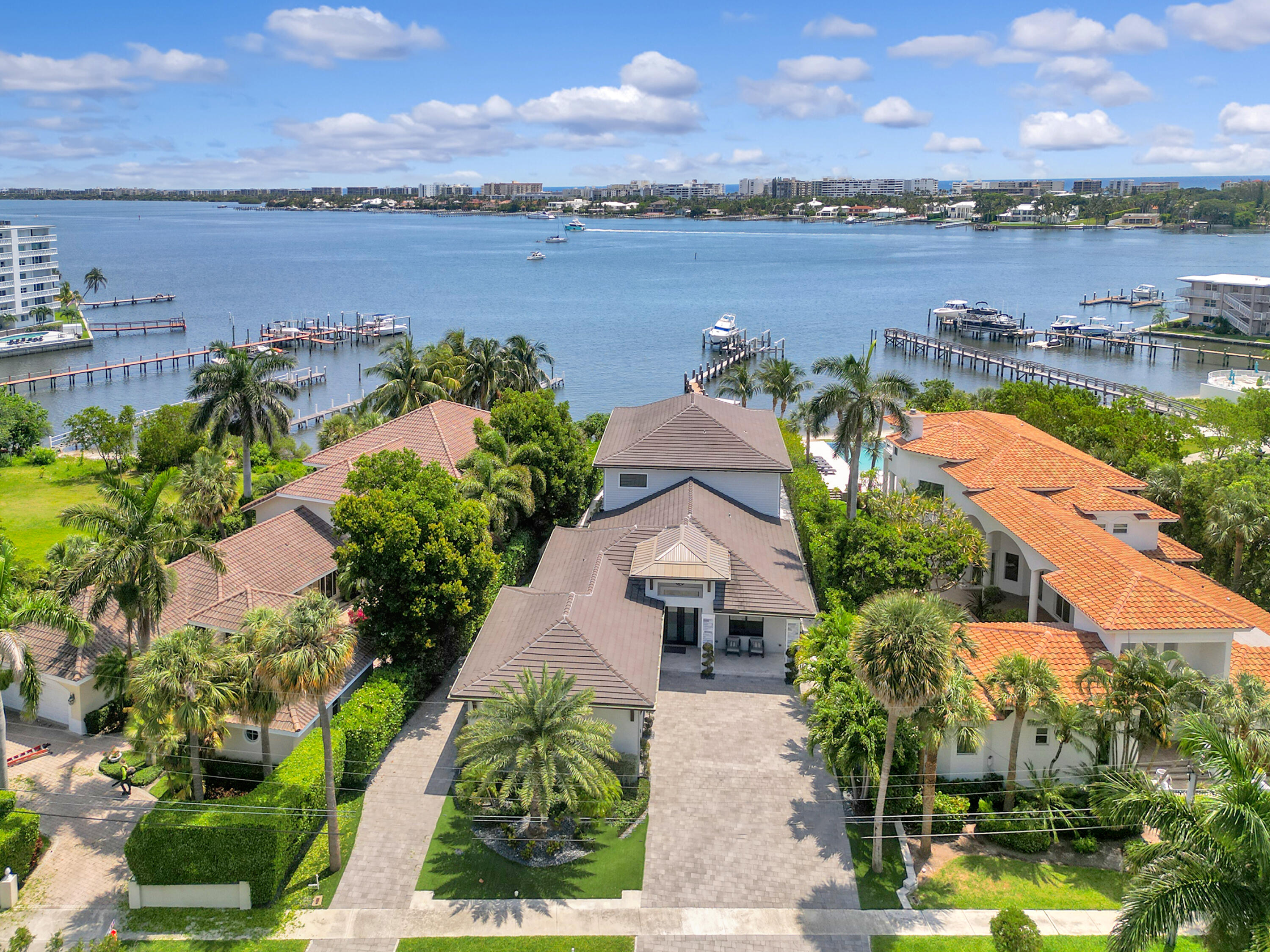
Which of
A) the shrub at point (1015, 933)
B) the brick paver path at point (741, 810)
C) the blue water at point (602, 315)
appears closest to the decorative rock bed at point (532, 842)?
the brick paver path at point (741, 810)

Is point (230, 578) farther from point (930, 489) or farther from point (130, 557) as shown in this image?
point (930, 489)

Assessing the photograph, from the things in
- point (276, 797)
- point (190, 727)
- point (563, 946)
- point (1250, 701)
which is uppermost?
point (1250, 701)

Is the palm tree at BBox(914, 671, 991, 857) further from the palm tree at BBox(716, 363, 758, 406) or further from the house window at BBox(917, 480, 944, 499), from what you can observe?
the palm tree at BBox(716, 363, 758, 406)

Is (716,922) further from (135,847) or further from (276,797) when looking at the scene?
(135,847)

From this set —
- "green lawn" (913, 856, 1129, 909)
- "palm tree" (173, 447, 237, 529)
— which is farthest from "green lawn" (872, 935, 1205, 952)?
"palm tree" (173, 447, 237, 529)

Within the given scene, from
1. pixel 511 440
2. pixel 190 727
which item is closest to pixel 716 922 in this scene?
pixel 190 727

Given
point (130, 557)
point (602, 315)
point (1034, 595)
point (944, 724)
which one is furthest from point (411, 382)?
point (602, 315)
